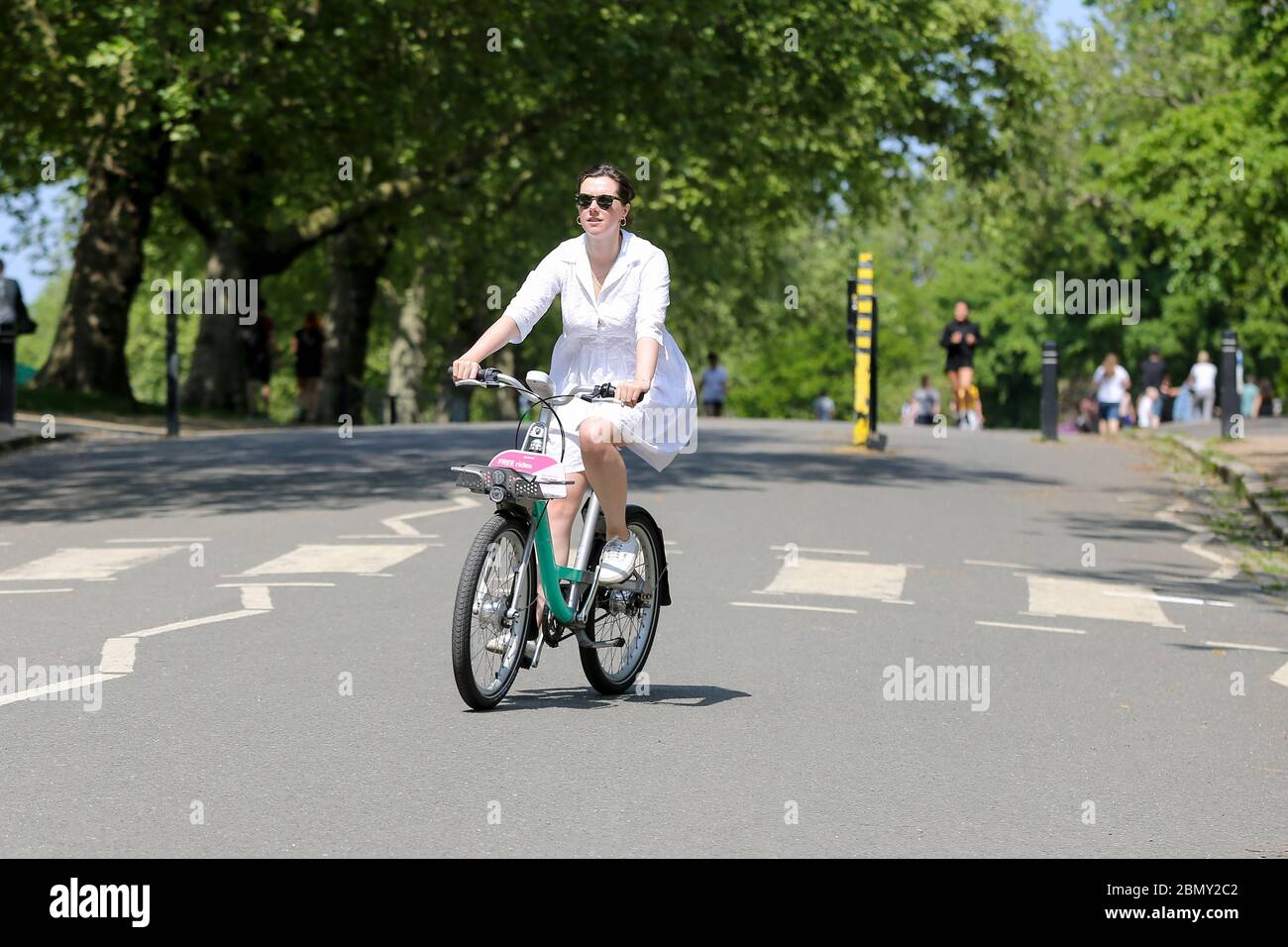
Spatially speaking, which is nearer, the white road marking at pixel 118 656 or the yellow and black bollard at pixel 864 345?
the white road marking at pixel 118 656

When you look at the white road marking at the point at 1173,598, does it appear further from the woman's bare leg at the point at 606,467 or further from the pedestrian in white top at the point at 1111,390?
the pedestrian in white top at the point at 1111,390

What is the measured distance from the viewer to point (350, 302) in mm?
44469

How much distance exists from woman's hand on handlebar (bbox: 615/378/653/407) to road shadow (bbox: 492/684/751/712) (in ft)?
4.29

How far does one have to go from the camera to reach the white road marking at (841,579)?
12.5 meters

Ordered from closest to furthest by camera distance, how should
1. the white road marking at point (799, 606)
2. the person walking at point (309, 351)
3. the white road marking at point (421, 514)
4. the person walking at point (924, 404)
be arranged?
1. the white road marking at point (799, 606)
2. the white road marking at point (421, 514)
3. the person walking at point (309, 351)
4. the person walking at point (924, 404)

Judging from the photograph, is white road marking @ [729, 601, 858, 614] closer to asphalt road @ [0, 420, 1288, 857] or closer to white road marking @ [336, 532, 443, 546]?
asphalt road @ [0, 420, 1288, 857]

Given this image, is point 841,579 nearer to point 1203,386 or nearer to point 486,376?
point 486,376

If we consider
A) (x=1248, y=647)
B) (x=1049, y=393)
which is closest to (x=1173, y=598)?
(x=1248, y=647)

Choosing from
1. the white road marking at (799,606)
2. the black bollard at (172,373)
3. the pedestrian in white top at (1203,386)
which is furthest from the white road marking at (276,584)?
the pedestrian in white top at (1203,386)

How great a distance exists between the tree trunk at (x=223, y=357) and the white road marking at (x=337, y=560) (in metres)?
24.3

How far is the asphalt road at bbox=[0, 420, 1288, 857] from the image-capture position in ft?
20.7

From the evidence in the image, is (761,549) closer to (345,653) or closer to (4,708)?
(345,653)
